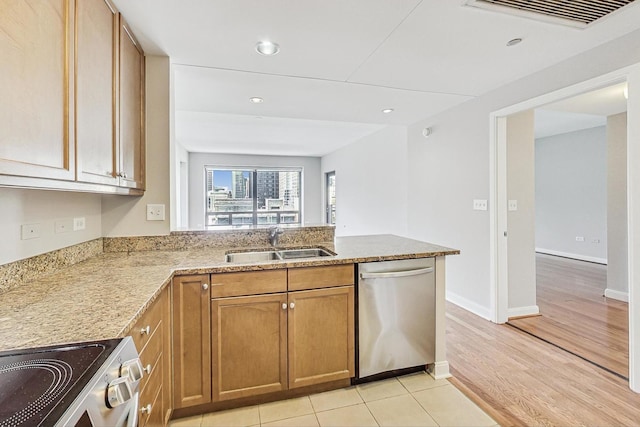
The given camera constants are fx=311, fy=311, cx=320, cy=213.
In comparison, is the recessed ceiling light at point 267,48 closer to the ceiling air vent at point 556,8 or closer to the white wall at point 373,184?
the ceiling air vent at point 556,8

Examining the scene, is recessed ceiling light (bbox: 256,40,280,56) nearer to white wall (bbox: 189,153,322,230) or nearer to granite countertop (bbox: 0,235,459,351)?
granite countertop (bbox: 0,235,459,351)

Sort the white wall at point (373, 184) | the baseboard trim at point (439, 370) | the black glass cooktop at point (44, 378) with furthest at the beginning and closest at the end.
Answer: the white wall at point (373, 184), the baseboard trim at point (439, 370), the black glass cooktop at point (44, 378)

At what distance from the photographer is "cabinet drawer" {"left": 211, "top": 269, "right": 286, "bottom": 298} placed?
1.74 meters

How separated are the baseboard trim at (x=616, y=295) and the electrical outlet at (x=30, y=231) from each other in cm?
547

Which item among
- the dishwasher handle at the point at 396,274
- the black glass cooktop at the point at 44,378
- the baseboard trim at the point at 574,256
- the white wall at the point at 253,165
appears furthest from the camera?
the white wall at the point at 253,165

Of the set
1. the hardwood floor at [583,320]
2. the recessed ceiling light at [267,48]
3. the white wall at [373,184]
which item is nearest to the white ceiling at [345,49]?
the recessed ceiling light at [267,48]

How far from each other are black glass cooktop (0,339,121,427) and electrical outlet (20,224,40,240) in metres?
0.83

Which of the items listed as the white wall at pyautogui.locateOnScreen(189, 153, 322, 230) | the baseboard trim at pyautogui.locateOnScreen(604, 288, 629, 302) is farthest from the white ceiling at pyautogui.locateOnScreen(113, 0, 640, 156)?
the white wall at pyautogui.locateOnScreen(189, 153, 322, 230)

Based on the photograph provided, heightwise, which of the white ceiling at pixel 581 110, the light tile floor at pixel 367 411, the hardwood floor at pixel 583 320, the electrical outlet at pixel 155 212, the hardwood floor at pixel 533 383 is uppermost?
the white ceiling at pixel 581 110

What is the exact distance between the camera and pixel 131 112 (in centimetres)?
195

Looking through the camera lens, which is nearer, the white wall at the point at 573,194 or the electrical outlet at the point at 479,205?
the electrical outlet at the point at 479,205

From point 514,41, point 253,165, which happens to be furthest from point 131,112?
point 253,165

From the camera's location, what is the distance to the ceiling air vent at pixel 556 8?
65.0 inches

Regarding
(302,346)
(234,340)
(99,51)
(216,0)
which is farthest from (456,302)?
(99,51)
